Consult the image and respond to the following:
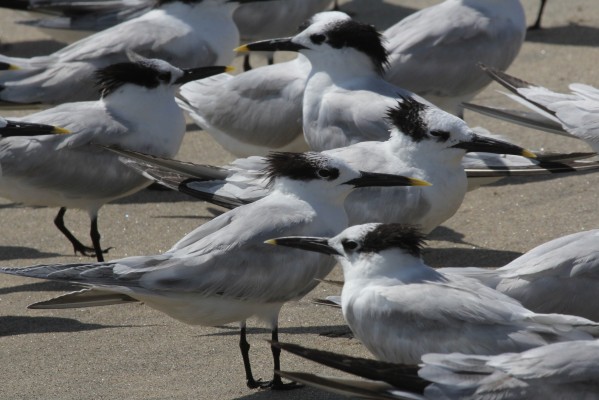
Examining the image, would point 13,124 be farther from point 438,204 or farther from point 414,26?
point 414,26

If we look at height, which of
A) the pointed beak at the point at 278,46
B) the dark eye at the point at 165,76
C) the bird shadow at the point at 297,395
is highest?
the pointed beak at the point at 278,46

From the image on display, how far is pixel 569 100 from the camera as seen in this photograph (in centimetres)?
576

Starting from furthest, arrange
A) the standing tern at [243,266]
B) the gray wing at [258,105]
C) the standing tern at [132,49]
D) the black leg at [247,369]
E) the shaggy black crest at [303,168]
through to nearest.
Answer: the standing tern at [132,49] < the gray wing at [258,105] < the shaggy black crest at [303,168] < the black leg at [247,369] < the standing tern at [243,266]

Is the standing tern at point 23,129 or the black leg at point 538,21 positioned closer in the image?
the standing tern at point 23,129

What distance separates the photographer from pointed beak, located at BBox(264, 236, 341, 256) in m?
4.32

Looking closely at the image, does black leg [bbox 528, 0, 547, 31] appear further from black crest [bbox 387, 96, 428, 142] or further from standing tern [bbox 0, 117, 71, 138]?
standing tern [bbox 0, 117, 71, 138]

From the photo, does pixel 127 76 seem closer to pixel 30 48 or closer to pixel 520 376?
pixel 520 376

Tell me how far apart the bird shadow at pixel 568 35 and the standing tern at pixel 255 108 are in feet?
8.23

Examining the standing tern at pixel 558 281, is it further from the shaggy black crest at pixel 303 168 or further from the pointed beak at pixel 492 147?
the pointed beak at pixel 492 147

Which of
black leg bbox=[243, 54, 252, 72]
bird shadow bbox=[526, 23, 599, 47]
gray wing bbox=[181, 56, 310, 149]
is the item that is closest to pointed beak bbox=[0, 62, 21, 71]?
gray wing bbox=[181, 56, 310, 149]

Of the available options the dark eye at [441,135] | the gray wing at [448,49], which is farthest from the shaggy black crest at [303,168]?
the gray wing at [448,49]

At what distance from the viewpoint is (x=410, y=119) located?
18.0ft

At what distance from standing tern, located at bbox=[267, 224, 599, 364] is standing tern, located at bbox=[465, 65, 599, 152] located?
5.35 ft

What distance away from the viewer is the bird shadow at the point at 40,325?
5207mm
